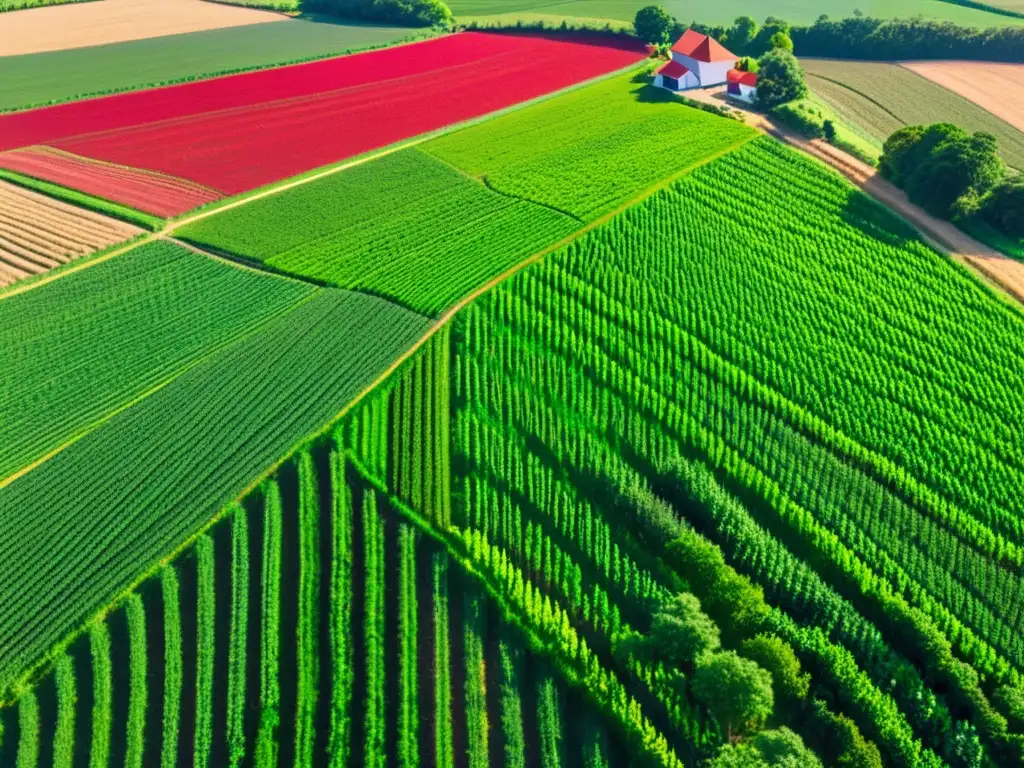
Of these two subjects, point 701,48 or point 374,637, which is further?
point 701,48

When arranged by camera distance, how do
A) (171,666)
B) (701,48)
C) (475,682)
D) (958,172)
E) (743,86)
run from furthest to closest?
(701,48), (743,86), (958,172), (171,666), (475,682)

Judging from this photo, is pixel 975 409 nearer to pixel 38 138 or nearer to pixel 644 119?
pixel 644 119

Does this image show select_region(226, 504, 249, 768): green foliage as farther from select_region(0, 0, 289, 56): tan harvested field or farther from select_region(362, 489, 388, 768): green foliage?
select_region(0, 0, 289, 56): tan harvested field

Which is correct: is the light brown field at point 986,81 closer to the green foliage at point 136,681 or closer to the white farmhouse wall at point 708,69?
the white farmhouse wall at point 708,69

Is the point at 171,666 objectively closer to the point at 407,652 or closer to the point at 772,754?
the point at 407,652

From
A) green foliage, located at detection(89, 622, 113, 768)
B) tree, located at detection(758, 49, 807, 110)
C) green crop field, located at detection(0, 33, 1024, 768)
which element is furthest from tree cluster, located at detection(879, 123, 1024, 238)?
green foliage, located at detection(89, 622, 113, 768)

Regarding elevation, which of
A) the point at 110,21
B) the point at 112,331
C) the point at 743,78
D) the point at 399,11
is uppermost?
the point at 743,78

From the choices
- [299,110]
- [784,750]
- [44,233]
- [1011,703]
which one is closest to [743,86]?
[299,110]

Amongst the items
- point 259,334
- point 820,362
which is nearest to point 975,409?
point 820,362
